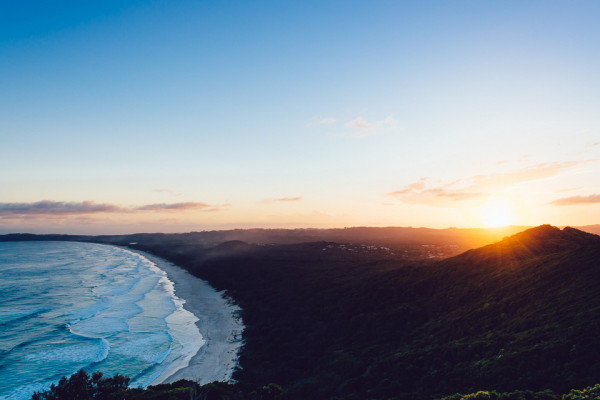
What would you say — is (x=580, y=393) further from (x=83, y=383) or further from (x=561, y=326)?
(x=83, y=383)

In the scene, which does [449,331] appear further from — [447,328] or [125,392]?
[125,392]

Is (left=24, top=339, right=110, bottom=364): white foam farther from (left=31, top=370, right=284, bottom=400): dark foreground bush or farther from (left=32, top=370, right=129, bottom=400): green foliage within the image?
(left=32, top=370, right=129, bottom=400): green foliage

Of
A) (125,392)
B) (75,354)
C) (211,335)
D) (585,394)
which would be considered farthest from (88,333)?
(585,394)

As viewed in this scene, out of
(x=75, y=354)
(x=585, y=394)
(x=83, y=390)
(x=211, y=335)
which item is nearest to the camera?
(x=585, y=394)

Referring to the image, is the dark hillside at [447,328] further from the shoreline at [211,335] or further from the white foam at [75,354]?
the white foam at [75,354]

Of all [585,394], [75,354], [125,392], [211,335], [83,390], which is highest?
[585,394]

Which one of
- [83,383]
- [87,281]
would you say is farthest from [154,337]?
[87,281]
